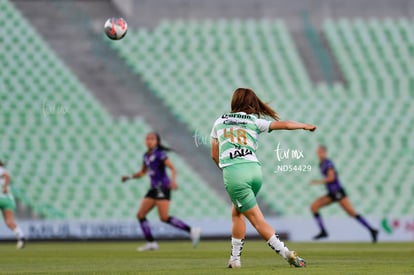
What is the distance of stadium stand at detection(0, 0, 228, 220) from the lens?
77.2 feet

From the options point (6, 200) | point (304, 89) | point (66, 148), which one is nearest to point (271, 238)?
point (6, 200)

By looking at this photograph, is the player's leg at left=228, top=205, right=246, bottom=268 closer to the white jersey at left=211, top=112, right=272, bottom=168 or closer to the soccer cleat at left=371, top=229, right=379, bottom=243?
the white jersey at left=211, top=112, right=272, bottom=168

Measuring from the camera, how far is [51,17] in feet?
90.5

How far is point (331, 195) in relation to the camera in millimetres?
20359

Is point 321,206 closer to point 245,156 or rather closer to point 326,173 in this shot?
point 326,173

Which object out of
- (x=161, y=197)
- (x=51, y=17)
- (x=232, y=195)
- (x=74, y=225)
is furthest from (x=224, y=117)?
(x=51, y=17)

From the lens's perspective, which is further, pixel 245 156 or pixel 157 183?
pixel 157 183

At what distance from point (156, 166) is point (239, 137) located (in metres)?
7.44

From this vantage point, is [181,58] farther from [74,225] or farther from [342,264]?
[342,264]

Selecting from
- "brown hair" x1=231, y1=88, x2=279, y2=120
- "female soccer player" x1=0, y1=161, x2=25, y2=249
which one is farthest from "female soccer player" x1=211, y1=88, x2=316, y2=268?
"female soccer player" x1=0, y1=161, x2=25, y2=249

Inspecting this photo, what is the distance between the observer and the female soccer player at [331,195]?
65.3 ft

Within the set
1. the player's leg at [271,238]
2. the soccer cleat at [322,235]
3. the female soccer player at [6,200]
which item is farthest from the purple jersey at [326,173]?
the player's leg at [271,238]

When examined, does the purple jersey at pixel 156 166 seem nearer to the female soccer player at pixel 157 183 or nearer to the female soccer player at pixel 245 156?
the female soccer player at pixel 157 183

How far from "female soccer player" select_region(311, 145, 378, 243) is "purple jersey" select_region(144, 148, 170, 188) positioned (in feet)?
13.8
